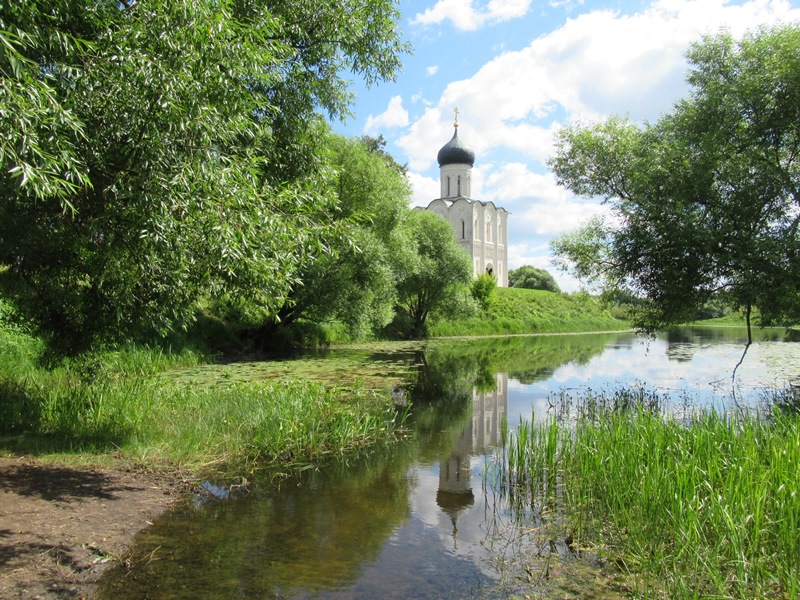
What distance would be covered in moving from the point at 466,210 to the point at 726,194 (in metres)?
54.0

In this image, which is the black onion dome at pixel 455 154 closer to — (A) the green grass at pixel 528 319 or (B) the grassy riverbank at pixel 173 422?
(A) the green grass at pixel 528 319

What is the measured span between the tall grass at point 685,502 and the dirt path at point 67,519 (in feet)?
13.9

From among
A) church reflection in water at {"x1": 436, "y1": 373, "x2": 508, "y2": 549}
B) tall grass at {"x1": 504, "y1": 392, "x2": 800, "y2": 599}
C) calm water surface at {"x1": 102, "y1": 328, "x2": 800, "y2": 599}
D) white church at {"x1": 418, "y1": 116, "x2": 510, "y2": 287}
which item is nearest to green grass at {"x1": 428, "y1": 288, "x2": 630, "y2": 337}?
white church at {"x1": 418, "y1": 116, "x2": 510, "y2": 287}

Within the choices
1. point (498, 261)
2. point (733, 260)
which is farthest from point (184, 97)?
point (498, 261)

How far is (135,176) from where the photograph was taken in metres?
5.74

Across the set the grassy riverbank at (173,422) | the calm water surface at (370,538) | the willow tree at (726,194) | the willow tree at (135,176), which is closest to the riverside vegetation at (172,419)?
the grassy riverbank at (173,422)

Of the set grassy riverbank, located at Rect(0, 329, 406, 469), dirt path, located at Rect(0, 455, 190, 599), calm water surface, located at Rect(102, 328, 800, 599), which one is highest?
grassy riverbank, located at Rect(0, 329, 406, 469)

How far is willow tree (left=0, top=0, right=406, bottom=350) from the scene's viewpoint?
17.0 ft

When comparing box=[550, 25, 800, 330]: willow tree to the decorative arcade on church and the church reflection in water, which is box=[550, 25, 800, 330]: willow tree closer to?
the church reflection in water

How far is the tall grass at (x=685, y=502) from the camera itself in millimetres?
4035

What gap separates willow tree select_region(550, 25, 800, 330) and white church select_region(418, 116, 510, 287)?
5017 cm

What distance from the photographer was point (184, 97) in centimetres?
570

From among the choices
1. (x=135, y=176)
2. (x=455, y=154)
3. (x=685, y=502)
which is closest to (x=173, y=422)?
(x=135, y=176)

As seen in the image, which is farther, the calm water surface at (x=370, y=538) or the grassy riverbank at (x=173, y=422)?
the grassy riverbank at (x=173, y=422)
